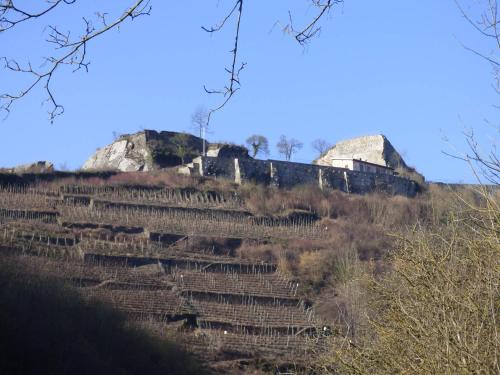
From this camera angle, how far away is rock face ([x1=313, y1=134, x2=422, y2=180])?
2477 inches

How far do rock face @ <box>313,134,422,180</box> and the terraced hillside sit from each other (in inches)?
455

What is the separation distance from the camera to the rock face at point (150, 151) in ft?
188

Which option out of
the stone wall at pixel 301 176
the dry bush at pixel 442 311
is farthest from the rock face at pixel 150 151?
the dry bush at pixel 442 311

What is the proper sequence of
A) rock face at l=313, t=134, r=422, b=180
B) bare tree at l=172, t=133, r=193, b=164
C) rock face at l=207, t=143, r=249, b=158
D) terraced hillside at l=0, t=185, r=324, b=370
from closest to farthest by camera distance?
terraced hillside at l=0, t=185, r=324, b=370, bare tree at l=172, t=133, r=193, b=164, rock face at l=207, t=143, r=249, b=158, rock face at l=313, t=134, r=422, b=180

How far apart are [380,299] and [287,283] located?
32262mm

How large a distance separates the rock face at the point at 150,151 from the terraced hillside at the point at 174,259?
6.04 meters

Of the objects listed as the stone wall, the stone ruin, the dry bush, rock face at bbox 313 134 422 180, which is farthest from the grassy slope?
rock face at bbox 313 134 422 180

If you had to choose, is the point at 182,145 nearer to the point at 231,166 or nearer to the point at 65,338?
the point at 231,166

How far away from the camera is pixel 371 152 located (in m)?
63.4

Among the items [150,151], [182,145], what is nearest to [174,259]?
[150,151]

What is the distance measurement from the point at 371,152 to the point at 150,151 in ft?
47.3

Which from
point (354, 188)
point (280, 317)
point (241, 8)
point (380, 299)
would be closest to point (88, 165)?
point (354, 188)

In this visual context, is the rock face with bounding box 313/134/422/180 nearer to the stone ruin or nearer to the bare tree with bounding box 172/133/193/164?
the stone ruin

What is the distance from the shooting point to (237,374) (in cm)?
3111
